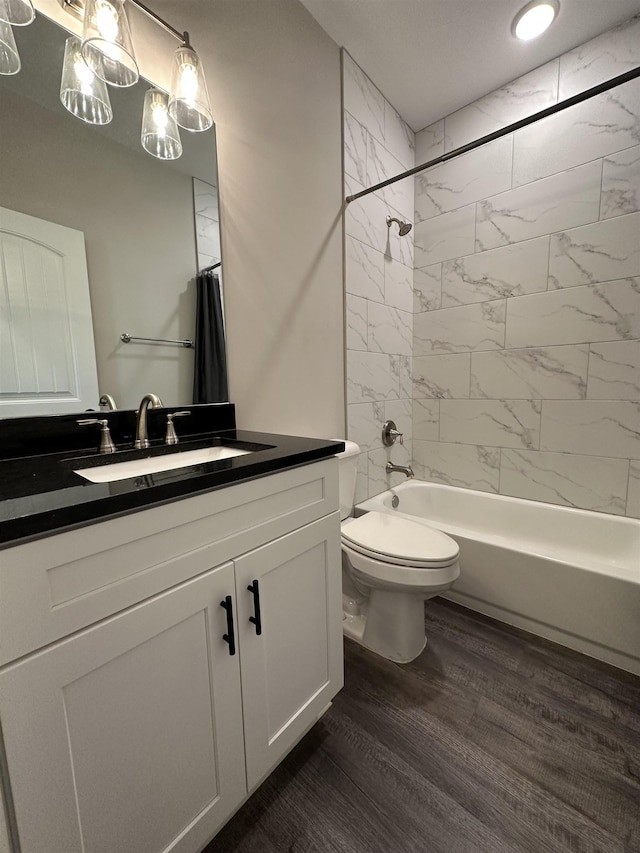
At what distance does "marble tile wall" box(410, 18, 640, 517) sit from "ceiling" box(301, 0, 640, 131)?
0.09 m

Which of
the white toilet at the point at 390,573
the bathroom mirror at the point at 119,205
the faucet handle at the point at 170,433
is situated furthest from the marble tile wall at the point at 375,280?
the faucet handle at the point at 170,433

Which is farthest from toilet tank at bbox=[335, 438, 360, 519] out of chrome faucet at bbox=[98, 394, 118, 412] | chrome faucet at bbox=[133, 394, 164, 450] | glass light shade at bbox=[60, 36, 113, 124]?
glass light shade at bbox=[60, 36, 113, 124]

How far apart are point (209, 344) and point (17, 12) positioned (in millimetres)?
877

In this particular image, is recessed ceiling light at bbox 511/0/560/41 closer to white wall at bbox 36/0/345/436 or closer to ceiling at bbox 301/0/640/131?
ceiling at bbox 301/0/640/131

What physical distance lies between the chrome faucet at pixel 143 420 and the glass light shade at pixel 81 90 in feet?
2.63

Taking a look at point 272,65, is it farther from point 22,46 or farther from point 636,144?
point 636,144

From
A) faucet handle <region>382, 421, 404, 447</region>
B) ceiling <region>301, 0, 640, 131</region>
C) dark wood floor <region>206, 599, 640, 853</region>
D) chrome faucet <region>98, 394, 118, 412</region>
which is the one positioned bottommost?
dark wood floor <region>206, 599, 640, 853</region>

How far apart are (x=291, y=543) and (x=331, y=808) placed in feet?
2.35

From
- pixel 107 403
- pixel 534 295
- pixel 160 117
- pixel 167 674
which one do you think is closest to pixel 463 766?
pixel 167 674

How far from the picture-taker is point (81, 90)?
97 centimetres

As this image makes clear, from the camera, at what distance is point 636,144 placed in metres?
1.62

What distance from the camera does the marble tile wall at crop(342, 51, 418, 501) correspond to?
1852mm

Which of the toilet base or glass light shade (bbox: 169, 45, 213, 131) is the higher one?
glass light shade (bbox: 169, 45, 213, 131)

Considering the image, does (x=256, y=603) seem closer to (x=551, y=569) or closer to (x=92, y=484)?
(x=92, y=484)
